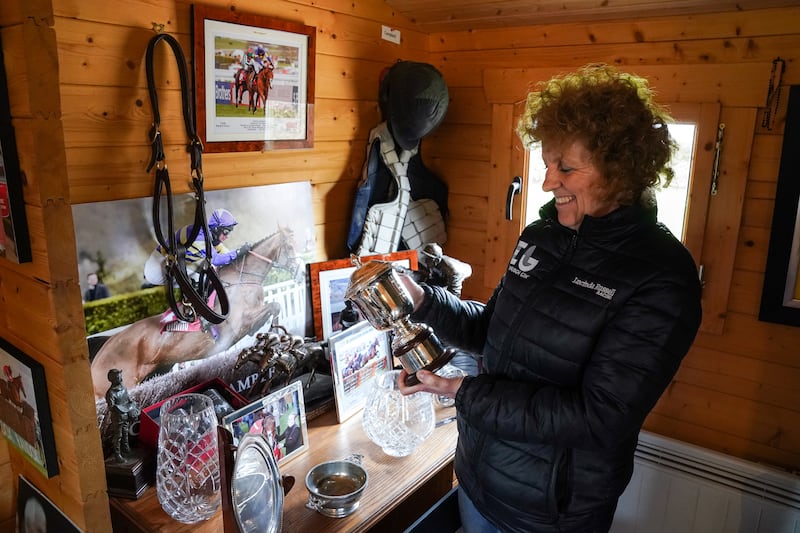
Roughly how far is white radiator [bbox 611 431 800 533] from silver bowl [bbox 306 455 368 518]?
0.98 m

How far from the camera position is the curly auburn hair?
1.08m

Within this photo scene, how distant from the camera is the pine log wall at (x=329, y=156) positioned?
1.03 meters

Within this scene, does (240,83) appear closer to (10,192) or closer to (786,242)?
(10,192)

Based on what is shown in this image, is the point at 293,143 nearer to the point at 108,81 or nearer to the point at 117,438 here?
the point at 108,81

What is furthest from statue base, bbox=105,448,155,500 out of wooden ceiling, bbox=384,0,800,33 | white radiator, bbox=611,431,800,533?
wooden ceiling, bbox=384,0,800,33

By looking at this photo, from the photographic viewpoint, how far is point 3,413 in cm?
128

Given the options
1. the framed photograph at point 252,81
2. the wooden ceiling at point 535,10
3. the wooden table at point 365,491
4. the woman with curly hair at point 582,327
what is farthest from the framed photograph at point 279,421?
the wooden ceiling at point 535,10

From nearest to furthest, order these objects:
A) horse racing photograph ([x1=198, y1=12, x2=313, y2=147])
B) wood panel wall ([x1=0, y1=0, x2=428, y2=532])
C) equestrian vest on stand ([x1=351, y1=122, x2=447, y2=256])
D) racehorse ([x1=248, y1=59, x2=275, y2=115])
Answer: wood panel wall ([x1=0, y1=0, x2=428, y2=532])
horse racing photograph ([x1=198, y1=12, x2=313, y2=147])
racehorse ([x1=248, y1=59, x2=275, y2=115])
equestrian vest on stand ([x1=351, y1=122, x2=447, y2=256])

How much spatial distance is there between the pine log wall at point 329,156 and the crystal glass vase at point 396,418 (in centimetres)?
54

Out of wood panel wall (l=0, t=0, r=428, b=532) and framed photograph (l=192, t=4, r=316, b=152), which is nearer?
wood panel wall (l=0, t=0, r=428, b=532)

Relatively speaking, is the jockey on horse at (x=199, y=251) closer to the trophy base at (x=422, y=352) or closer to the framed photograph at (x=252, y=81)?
the framed photograph at (x=252, y=81)

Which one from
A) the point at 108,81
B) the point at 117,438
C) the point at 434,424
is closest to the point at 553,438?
the point at 434,424

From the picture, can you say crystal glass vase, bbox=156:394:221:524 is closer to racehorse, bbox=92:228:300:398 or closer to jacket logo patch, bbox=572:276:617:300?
racehorse, bbox=92:228:300:398

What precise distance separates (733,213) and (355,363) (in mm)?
1143
